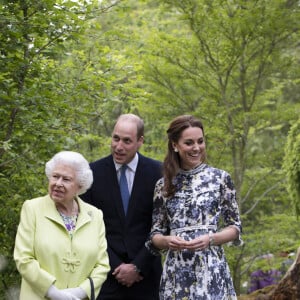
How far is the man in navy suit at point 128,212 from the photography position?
4.74 m

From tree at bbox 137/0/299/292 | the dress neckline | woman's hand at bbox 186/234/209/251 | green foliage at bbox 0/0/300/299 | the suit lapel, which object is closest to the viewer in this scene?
woman's hand at bbox 186/234/209/251

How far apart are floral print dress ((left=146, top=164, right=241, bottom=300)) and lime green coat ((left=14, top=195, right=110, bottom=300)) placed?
1.72 feet

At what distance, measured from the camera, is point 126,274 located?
4699 mm

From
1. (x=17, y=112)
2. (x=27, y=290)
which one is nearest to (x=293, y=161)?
(x=17, y=112)

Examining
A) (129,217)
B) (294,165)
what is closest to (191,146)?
(129,217)

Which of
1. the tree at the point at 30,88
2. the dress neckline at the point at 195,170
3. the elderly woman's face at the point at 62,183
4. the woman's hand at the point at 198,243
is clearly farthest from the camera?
the tree at the point at 30,88

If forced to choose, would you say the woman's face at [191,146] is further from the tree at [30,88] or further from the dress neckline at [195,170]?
the tree at [30,88]

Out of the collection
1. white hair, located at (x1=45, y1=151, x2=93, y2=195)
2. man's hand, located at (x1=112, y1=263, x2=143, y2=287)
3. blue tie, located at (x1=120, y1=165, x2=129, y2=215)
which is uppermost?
white hair, located at (x1=45, y1=151, x2=93, y2=195)

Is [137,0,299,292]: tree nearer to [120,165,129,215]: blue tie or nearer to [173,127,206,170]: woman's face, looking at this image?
[120,165,129,215]: blue tie

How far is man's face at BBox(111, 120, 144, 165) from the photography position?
4.72 meters

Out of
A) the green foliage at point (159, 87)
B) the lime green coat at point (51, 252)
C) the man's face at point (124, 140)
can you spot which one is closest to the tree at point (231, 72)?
the green foliage at point (159, 87)

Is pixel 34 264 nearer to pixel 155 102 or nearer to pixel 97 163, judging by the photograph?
pixel 97 163

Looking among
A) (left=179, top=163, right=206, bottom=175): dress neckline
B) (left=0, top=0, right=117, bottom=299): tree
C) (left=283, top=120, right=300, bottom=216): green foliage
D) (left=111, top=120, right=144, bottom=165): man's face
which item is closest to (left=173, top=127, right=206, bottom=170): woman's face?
(left=179, top=163, right=206, bottom=175): dress neckline

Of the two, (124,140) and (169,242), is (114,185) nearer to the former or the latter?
(124,140)
